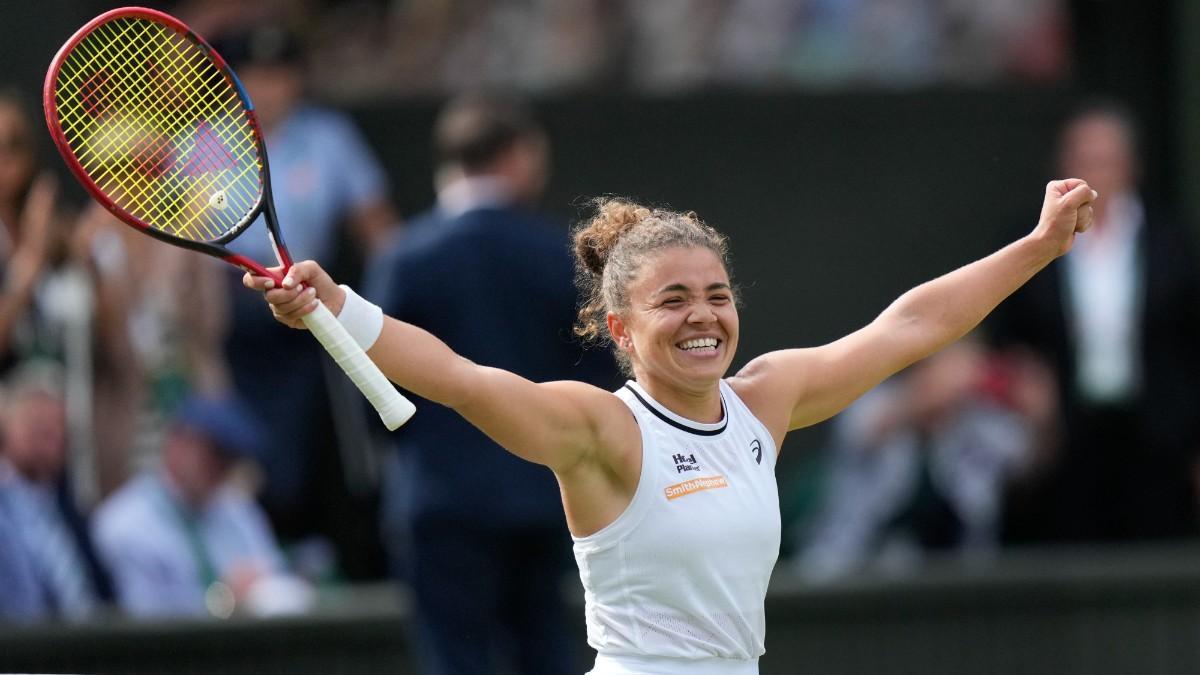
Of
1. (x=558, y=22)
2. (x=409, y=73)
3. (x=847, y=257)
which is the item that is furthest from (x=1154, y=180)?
(x=409, y=73)

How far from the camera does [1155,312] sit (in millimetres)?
8750

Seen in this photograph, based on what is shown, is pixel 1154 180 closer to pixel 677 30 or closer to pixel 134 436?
pixel 677 30

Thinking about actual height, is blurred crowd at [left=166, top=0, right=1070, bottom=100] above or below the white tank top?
above

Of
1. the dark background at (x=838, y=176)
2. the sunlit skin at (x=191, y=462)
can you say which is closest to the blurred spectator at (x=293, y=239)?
the sunlit skin at (x=191, y=462)

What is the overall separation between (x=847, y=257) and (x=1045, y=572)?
2.39m

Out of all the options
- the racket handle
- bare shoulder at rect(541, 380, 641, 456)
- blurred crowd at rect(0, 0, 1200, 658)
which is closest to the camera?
the racket handle

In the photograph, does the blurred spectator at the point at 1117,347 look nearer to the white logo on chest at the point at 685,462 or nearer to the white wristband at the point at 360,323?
the white logo on chest at the point at 685,462

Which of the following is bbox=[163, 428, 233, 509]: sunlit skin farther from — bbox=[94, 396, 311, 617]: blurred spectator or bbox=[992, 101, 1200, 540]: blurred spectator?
bbox=[992, 101, 1200, 540]: blurred spectator

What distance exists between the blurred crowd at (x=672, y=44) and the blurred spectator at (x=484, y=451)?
2.78m

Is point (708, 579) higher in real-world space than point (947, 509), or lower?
lower

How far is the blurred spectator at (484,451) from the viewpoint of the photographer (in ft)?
21.3

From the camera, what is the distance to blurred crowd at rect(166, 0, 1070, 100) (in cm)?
942

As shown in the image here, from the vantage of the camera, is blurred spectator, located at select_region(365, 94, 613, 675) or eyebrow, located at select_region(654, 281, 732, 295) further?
blurred spectator, located at select_region(365, 94, 613, 675)

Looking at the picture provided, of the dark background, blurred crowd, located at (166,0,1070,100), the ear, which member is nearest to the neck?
the ear
